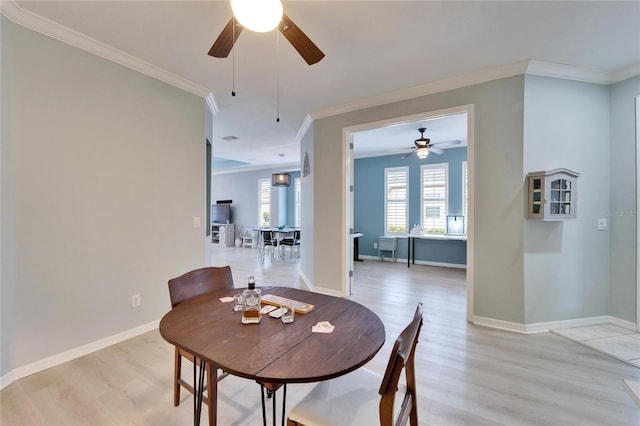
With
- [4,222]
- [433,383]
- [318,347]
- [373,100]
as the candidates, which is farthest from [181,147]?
[433,383]

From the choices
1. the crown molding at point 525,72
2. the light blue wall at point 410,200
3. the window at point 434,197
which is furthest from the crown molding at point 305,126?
the window at point 434,197

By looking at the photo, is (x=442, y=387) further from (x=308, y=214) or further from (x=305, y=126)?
(x=305, y=126)

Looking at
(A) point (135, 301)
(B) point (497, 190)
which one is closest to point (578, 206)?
(B) point (497, 190)

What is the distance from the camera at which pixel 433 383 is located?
199cm

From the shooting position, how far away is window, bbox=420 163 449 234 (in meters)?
6.12

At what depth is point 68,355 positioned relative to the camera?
223 centimetres

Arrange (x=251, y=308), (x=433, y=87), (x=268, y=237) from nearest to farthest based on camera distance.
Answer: (x=251, y=308), (x=433, y=87), (x=268, y=237)

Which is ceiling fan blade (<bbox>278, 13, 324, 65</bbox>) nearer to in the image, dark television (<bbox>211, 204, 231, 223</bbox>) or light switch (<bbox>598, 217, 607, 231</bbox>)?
light switch (<bbox>598, 217, 607, 231</bbox>)

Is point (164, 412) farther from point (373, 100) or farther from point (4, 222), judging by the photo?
point (373, 100)

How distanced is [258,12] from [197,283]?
61.4 inches

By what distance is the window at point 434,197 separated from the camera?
6117 mm

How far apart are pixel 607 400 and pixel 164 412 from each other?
2.89m

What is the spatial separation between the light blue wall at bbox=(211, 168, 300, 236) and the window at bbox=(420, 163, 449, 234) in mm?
4045

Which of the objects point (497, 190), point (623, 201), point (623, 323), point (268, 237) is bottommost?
point (623, 323)
